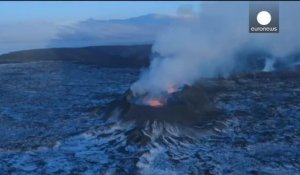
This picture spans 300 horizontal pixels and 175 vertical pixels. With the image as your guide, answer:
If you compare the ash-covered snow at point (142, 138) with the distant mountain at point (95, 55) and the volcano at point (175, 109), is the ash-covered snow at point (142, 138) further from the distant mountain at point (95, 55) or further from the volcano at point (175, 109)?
the distant mountain at point (95, 55)

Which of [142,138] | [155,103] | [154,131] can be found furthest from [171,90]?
[142,138]

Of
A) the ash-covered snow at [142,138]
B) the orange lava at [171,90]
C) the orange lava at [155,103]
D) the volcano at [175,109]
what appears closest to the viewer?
the ash-covered snow at [142,138]

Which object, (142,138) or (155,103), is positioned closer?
(142,138)

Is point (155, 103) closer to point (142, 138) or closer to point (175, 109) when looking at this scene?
point (175, 109)

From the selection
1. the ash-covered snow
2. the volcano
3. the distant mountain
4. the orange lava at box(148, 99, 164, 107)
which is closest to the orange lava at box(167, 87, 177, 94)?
the volcano

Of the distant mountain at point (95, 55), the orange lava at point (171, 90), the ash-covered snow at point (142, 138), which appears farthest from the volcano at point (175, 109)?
the distant mountain at point (95, 55)

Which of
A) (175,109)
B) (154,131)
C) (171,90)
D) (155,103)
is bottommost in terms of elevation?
(154,131)

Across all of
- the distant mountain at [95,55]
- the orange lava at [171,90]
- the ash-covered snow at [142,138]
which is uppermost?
the distant mountain at [95,55]

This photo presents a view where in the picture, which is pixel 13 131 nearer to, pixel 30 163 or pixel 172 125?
pixel 30 163
